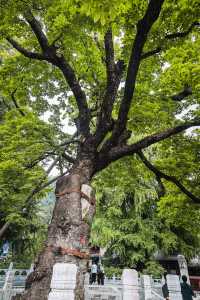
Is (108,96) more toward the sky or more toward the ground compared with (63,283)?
more toward the sky

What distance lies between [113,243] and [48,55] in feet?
45.8

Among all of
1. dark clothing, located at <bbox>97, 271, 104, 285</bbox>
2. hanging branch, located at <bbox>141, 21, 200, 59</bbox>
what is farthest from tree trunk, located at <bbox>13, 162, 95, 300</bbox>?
dark clothing, located at <bbox>97, 271, 104, 285</bbox>

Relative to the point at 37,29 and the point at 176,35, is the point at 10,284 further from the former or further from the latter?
the point at 176,35

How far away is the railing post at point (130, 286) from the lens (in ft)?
13.1

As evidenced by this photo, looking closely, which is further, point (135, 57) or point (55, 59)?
point (55, 59)

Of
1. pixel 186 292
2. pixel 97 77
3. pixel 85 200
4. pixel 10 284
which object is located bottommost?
pixel 186 292

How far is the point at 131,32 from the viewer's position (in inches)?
256

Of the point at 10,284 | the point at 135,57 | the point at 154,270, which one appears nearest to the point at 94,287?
the point at 10,284

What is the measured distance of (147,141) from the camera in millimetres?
6539

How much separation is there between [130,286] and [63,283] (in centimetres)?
151

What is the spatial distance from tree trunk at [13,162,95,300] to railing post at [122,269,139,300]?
3.25 ft

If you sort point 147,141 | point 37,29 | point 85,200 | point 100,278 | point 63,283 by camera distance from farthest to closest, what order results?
point 100,278
point 37,29
point 147,141
point 85,200
point 63,283

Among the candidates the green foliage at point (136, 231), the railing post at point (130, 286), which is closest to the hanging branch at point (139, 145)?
the railing post at point (130, 286)

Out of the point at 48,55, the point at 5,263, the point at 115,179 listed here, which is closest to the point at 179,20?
the point at 48,55
